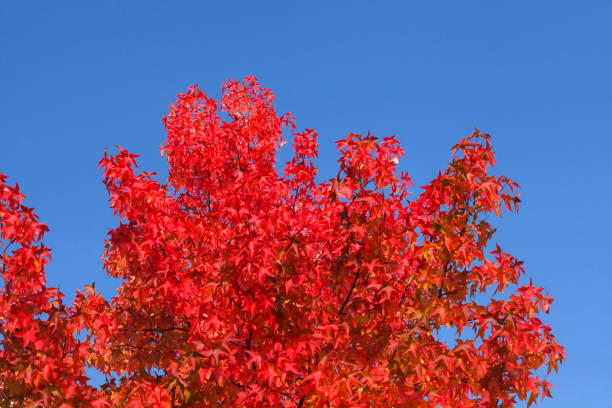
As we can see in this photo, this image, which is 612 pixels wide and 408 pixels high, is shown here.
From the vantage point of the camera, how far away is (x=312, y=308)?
8336 mm

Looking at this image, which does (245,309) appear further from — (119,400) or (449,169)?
(449,169)

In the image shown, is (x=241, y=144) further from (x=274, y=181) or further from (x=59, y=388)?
(x=59, y=388)

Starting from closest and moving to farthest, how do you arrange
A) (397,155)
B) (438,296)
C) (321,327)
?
(321,327) < (438,296) < (397,155)

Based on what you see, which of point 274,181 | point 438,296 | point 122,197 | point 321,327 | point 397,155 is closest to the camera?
point 321,327

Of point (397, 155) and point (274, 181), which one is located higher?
point (397, 155)

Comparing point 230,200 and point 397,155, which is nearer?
point 230,200

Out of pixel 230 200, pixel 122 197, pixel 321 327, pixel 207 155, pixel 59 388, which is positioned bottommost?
pixel 59 388

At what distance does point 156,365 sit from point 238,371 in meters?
2.31

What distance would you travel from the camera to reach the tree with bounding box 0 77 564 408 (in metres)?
7.84

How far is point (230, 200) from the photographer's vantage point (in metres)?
10.4

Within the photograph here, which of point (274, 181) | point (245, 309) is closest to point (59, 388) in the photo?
point (245, 309)

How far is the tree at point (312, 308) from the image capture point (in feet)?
25.7

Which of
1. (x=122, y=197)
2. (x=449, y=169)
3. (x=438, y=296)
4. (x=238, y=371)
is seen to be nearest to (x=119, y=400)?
(x=238, y=371)

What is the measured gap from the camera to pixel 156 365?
9820 millimetres
